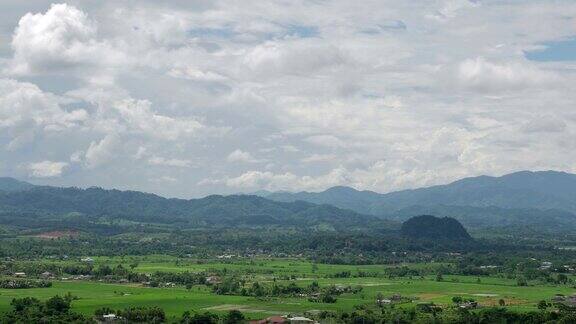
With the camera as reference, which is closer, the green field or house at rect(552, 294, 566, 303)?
the green field

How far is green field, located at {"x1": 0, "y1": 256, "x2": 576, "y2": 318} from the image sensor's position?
91.9 meters

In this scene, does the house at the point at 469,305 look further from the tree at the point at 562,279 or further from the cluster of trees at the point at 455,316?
the tree at the point at 562,279

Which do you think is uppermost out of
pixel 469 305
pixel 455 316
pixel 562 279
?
pixel 562 279

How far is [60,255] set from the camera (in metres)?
172

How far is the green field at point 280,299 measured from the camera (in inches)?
3616

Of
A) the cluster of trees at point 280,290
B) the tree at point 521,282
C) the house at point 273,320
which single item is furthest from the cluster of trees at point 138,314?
the tree at point 521,282

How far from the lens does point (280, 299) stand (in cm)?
10138

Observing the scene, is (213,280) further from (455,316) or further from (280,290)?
(455,316)

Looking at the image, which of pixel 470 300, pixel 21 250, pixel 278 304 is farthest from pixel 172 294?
pixel 21 250

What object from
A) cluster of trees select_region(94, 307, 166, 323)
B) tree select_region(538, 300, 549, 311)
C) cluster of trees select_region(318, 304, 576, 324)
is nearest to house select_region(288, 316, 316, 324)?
cluster of trees select_region(318, 304, 576, 324)

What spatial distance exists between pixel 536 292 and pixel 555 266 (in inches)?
1713

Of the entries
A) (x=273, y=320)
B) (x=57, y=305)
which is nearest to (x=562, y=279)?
(x=273, y=320)

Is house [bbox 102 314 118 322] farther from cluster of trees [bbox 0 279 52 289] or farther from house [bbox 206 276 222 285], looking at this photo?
house [bbox 206 276 222 285]

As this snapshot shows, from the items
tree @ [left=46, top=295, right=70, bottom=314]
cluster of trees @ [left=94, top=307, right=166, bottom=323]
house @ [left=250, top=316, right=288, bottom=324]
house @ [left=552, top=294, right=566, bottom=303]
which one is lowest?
house @ [left=250, top=316, right=288, bottom=324]
